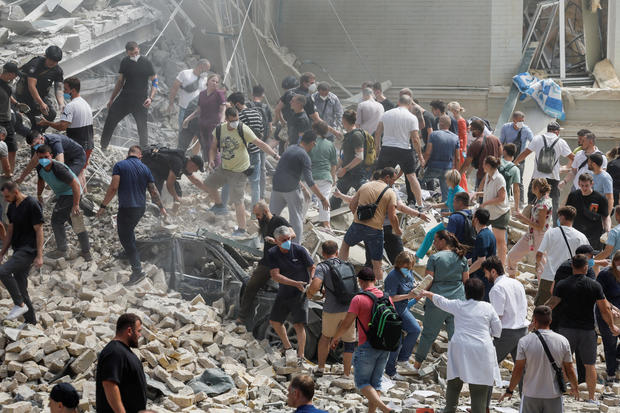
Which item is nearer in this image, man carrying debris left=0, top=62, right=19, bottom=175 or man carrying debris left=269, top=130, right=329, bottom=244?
man carrying debris left=269, top=130, right=329, bottom=244

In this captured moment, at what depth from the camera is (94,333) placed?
998cm

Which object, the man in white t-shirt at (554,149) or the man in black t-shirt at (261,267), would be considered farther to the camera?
the man in white t-shirt at (554,149)

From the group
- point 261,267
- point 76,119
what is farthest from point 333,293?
point 76,119

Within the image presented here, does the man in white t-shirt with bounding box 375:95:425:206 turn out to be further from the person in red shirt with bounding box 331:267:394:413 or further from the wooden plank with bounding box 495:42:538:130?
the wooden plank with bounding box 495:42:538:130

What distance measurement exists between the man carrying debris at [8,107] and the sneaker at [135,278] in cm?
241

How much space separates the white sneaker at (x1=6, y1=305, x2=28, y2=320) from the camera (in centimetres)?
1001

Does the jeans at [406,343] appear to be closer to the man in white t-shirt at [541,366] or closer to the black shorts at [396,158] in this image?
the man in white t-shirt at [541,366]

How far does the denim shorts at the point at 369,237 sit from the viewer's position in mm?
10852

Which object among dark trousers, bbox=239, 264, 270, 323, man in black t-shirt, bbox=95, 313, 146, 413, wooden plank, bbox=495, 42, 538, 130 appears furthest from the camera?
wooden plank, bbox=495, 42, 538, 130

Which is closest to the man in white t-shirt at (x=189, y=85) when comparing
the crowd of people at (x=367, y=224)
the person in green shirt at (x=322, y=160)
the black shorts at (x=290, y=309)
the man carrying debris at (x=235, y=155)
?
the crowd of people at (x=367, y=224)

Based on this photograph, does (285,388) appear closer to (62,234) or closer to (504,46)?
(62,234)

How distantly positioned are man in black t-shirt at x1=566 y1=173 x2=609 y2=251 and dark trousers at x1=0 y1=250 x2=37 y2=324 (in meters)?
6.51

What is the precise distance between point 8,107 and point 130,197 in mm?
2638

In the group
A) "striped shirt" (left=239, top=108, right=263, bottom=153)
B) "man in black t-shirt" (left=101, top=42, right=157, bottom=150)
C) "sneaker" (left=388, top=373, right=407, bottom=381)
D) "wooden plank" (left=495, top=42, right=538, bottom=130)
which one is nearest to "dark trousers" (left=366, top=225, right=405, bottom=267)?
"sneaker" (left=388, top=373, right=407, bottom=381)
